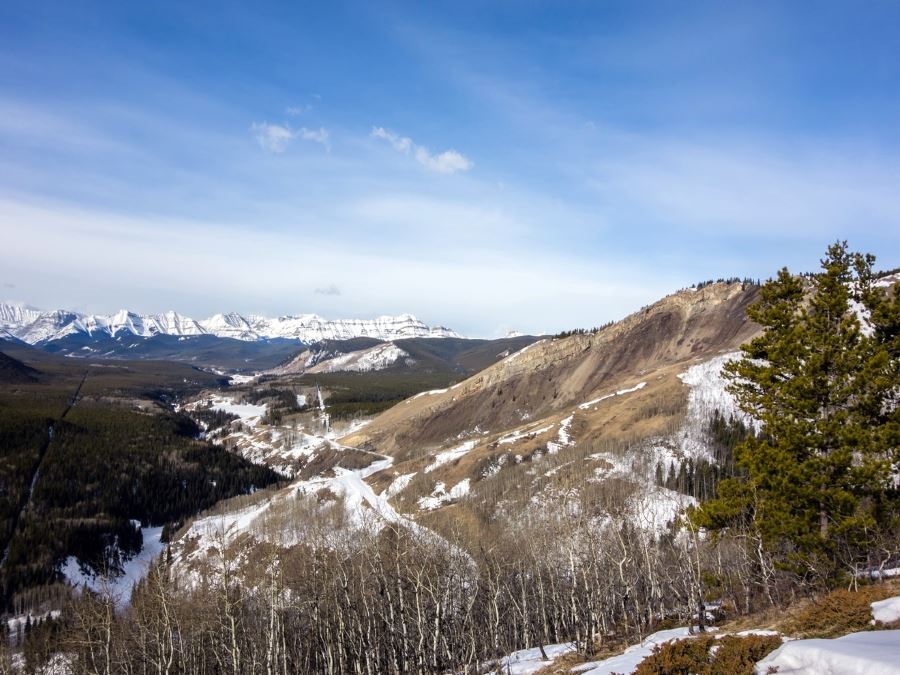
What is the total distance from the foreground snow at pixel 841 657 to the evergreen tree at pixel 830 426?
11.5m

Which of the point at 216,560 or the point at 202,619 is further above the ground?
the point at 202,619

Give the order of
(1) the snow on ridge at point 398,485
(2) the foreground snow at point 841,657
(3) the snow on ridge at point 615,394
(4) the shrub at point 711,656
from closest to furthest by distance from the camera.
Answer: (2) the foreground snow at point 841,657 → (4) the shrub at point 711,656 → (1) the snow on ridge at point 398,485 → (3) the snow on ridge at point 615,394

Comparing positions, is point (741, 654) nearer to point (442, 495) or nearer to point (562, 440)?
point (442, 495)

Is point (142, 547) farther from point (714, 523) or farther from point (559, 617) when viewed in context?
point (714, 523)

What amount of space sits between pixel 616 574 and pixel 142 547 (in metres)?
150

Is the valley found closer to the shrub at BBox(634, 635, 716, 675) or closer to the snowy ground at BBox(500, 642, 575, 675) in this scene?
the snowy ground at BBox(500, 642, 575, 675)

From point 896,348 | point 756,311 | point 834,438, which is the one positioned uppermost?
point 756,311

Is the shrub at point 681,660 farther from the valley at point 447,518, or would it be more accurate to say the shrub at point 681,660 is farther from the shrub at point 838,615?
the valley at point 447,518

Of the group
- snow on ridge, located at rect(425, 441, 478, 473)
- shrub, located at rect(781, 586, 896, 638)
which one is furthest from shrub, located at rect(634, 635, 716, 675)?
snow on ridge, located at rect(425, 441, 478, 473)

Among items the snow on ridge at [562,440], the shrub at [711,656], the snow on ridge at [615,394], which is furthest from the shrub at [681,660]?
the snow on ridge at [615,394]

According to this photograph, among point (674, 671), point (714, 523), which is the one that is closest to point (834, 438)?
point (714, 523)

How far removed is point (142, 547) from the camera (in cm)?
15238

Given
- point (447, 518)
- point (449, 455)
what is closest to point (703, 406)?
point (449, 455)

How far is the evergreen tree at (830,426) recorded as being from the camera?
22516 millimetres
